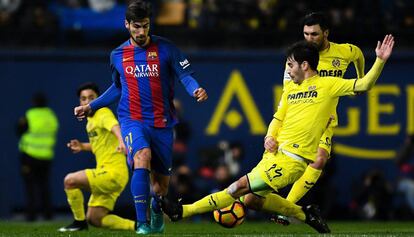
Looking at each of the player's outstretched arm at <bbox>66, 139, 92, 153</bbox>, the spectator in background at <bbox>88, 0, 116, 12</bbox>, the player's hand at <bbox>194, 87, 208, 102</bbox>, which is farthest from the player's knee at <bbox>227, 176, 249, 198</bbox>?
the spectator in background at <bbox>88, 0, 116, 12</bbox>

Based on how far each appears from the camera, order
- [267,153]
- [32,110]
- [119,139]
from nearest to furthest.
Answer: [267,153] < [119,139] < [32,110]

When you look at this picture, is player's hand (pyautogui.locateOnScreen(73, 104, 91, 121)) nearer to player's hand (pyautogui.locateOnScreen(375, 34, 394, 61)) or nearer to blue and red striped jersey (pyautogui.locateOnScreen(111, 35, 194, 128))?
blue and red striped jersey (pyautogui.locateOnScreen(111, 35, 194, 128))

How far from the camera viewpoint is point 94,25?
72.2 feet

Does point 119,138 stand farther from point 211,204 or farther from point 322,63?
point 322,63

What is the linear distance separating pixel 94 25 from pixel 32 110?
6.45 feet

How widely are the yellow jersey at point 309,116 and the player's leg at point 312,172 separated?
1377 millimetres

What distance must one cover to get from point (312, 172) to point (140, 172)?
85.2 inches

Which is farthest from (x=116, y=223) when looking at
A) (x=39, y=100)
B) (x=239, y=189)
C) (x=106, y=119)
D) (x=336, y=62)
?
(x=39, y=100)

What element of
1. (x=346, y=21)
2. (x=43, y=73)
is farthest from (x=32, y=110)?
(x=346, y=21)

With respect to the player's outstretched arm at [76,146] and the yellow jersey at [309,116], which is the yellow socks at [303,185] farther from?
the player's outstretched arm at [76,146]

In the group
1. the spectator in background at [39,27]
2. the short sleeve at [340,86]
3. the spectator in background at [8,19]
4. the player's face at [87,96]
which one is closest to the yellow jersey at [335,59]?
the short sleeve at [340,86]

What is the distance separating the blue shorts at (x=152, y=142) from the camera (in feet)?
42.8

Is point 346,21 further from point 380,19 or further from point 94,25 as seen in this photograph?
point 94,25

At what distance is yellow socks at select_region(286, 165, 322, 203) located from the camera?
45.2 feet
